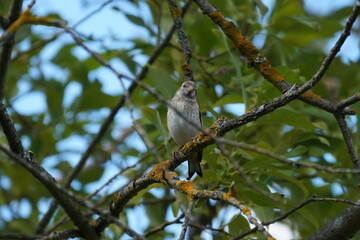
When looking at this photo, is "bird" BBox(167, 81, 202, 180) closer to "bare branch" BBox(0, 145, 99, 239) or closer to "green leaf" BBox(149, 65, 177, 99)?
"green leaf" BBox(149, 65, 177, 99)

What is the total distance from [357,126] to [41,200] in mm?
4247

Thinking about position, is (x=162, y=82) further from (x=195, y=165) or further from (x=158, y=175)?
(x=158, y=175)

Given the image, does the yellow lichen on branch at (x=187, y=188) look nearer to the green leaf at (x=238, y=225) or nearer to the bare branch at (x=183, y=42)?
the green leaf at (x=238, y=225)

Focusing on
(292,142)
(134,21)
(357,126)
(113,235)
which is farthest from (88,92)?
(357,126)

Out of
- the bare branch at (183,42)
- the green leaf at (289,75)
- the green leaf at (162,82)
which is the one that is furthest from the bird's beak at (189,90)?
the green leaf at (289,75)

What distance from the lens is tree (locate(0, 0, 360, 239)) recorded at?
3928mm

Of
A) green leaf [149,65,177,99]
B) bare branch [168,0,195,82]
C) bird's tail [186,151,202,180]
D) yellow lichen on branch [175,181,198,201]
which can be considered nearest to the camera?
yellow lichen on branch [175,181,198,201]

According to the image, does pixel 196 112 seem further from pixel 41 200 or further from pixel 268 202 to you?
pixel 41 200

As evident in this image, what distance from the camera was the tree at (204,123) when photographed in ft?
12.9

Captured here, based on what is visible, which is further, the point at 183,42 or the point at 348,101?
the point at 183,42

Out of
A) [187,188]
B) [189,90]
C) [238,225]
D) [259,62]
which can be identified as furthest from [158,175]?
[189,90]

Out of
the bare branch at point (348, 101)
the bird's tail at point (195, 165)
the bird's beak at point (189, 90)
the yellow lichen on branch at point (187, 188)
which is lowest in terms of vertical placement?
the yellow lichen on branch at point (187, 188)

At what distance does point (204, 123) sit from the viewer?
4.52 meters

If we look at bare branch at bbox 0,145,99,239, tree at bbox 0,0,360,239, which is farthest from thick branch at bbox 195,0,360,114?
bare branch at bbox 0,145,99,239
